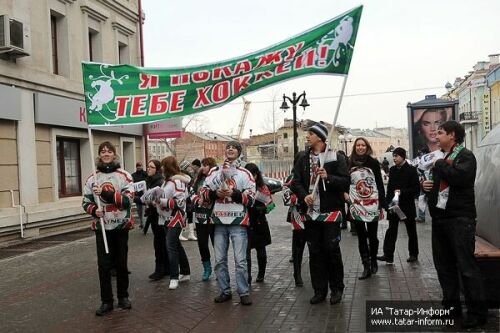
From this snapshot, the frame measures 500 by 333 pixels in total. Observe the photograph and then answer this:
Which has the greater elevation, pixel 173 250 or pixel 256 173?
pixel 256 173

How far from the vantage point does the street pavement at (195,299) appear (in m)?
5.78

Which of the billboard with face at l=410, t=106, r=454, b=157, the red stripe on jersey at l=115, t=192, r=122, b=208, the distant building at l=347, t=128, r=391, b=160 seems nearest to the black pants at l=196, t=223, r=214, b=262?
the red stripe on jersey at l=115, t=192, r=122, b=208

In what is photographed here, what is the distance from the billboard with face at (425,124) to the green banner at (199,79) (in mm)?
14742

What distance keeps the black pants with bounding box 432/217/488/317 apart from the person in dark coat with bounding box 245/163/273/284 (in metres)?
2.62

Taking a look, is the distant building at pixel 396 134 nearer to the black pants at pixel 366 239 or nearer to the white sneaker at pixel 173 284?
the black pants at pixel 366 239

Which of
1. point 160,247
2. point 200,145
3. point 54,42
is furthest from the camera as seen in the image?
point 200,145

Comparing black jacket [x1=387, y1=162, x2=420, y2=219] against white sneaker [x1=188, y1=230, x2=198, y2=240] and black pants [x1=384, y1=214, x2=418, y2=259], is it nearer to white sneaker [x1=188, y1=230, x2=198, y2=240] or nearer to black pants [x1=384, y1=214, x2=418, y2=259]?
black pants [x1=384, y1=214, x2=418, y2=259]

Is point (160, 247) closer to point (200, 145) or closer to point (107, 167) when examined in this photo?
point (107, 167)

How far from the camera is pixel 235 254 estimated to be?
6.57m

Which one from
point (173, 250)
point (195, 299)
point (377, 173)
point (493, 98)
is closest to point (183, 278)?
point (173, 250)

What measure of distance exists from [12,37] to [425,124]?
14.5 m

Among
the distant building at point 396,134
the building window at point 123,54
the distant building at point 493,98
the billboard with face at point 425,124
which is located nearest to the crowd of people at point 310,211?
the billboard with face at point 425,124

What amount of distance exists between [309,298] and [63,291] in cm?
364

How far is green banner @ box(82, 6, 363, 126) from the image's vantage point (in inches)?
253
